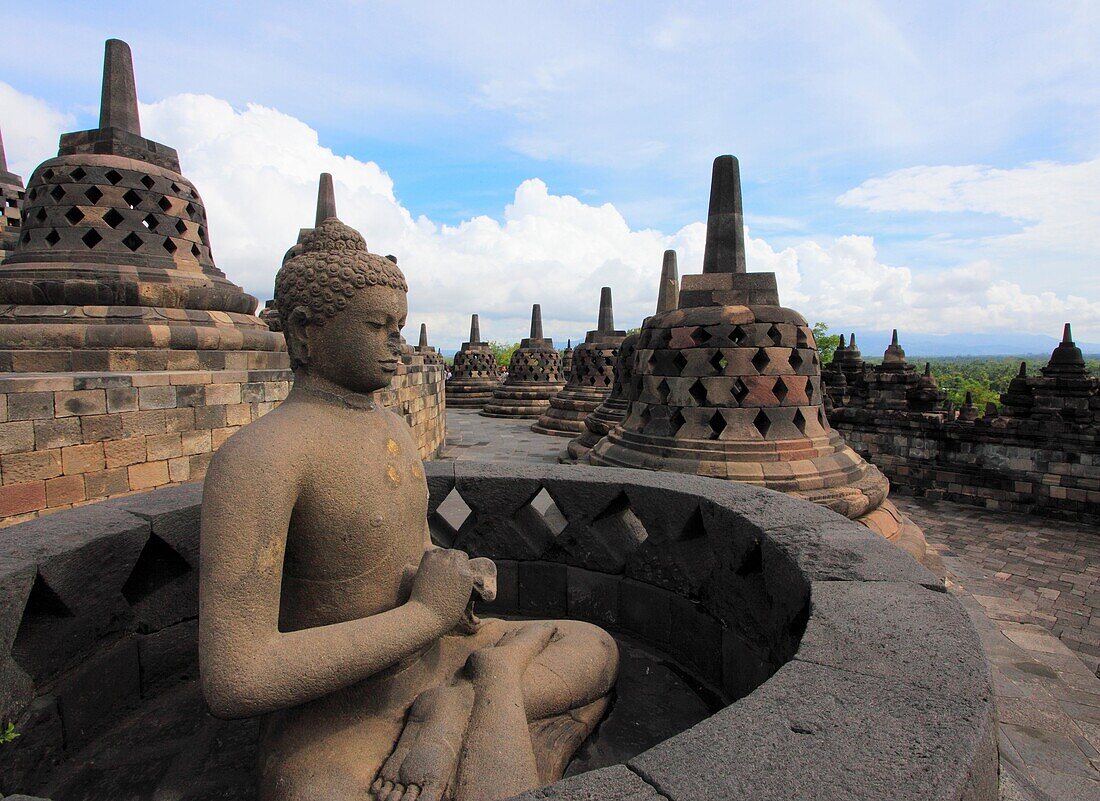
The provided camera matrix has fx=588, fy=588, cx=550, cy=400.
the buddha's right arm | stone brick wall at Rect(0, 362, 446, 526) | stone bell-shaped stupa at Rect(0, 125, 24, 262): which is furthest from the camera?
stone bell-shaped stupa at Rect(0, 125, 24, 262)

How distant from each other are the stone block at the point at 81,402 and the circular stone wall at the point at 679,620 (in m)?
2.32

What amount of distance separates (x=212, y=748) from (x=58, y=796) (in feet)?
1.51

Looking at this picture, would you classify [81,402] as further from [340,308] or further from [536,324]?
[536,324]

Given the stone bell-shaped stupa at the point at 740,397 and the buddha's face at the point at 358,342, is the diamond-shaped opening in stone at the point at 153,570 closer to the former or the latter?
the buddha's face at the point at 358,342

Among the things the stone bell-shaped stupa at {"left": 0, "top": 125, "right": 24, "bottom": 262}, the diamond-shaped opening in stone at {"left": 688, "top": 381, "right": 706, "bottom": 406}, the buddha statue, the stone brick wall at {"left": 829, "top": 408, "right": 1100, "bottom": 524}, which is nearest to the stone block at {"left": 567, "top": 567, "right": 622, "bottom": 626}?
the buddha statue

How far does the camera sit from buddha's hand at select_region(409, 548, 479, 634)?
1.77 m

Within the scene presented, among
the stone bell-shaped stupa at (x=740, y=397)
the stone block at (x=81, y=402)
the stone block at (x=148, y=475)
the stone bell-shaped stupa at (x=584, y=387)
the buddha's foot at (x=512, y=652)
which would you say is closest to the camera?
the buddha's foot at (x=512, y=652)

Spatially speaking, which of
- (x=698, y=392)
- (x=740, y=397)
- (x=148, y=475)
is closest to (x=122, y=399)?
(x=148, y=475)

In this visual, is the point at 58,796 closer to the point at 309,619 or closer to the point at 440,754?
the point at 309,619

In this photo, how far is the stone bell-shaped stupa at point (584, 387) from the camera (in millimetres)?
13469

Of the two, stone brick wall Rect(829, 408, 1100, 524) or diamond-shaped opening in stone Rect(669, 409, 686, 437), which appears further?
stone brick wall Rect(829, 408, 1100, 524)

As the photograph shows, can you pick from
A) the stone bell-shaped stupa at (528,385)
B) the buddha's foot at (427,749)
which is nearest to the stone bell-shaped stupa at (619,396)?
the buddha's foot at (427,749)

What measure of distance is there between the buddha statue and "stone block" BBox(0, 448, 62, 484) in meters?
3.66

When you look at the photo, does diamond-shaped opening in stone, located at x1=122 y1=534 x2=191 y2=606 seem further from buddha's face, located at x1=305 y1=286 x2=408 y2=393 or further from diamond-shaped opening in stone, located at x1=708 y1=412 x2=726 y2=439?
diamond-shaped opening in stone, located at x1=708 y1=412 x2=726 y2=439
